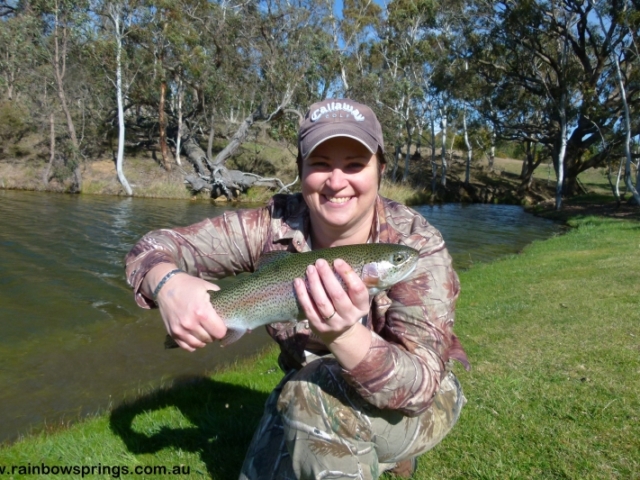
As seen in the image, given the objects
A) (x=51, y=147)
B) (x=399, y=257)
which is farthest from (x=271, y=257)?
(x=51, y=147)

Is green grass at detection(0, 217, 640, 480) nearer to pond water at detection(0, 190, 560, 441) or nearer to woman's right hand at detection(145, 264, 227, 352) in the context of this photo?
pond water at detection(0, 190, 560, 441)

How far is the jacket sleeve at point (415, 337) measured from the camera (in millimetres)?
2348

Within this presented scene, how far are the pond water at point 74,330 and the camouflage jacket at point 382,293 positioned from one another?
→ 10.3 ft

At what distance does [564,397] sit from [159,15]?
35036 mm

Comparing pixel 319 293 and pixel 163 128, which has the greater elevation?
pixel 163 128

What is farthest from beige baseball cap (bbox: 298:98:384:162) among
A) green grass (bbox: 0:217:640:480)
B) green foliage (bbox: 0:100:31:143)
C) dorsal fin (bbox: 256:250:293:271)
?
green foliage (bbox: 0:100:31:143)

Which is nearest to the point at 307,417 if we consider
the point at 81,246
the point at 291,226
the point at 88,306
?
the point at 291,226

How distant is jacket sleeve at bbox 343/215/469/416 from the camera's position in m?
2.35

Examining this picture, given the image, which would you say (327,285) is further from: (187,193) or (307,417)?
(187,193)

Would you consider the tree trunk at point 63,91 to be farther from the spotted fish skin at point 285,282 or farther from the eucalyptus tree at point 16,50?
the spotted fish skin at point 285,282

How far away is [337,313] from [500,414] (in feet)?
8.87

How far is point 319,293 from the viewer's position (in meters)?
2.10

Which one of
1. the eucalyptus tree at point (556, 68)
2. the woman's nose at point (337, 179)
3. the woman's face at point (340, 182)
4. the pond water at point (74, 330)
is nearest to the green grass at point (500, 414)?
the pond water at point (74, 330)

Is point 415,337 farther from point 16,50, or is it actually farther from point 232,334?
point 16,50
